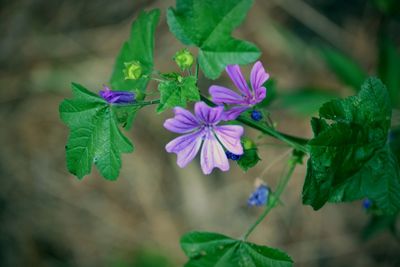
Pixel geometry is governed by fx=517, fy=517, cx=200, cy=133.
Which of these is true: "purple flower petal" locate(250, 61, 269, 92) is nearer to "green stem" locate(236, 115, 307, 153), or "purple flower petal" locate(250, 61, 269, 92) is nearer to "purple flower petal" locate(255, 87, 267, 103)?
"purple flower petal" locate(255, 87, 267, 103)

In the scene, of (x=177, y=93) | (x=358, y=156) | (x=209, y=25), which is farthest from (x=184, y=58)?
(x=358, y=156)

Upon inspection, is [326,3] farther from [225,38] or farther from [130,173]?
[225,38]

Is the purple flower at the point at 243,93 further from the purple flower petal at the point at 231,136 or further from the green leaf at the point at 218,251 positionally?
the green leaf at the point at 218,251

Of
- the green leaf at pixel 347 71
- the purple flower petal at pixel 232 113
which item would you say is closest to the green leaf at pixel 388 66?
the green leaf at pixel 347 71

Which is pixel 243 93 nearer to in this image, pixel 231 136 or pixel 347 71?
pixel 231 136

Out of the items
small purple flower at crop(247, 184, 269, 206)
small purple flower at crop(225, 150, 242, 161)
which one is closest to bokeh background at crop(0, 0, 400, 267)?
small purple flower at crop(247, 184, 269, 206)

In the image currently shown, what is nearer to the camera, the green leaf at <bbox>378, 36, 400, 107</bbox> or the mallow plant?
the mallow plant

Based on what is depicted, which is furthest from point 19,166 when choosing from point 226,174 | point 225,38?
point 225,38
